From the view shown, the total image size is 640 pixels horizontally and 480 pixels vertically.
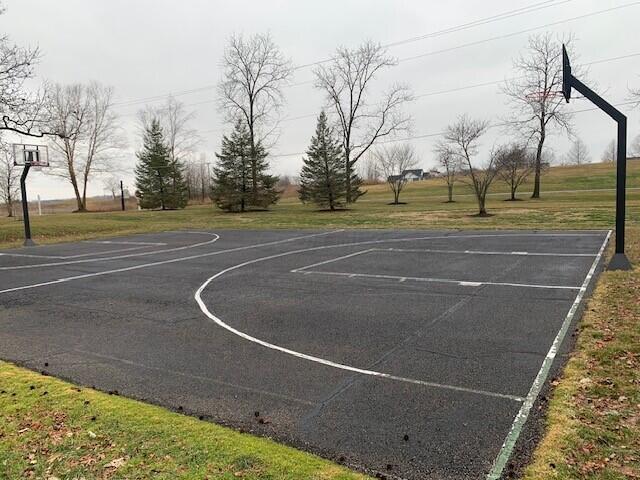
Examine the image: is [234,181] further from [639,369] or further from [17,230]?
[639,369]

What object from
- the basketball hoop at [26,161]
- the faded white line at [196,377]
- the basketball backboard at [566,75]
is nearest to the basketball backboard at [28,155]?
the basketball hoop at [26,161]

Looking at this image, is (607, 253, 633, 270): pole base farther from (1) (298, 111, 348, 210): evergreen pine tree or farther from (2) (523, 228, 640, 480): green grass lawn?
(1) (298, 111, 348, 210): evergreen pine tree

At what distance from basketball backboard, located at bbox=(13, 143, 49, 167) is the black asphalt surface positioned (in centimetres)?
1048

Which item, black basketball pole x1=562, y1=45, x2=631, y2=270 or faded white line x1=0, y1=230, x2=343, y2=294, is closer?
black basketball pole x1=562, y1=45, x2=631, y2=270

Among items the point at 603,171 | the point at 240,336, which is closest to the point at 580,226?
the point at 240,336

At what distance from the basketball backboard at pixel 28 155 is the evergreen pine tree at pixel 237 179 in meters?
18.4

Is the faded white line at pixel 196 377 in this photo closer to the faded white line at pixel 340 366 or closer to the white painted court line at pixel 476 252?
the faded white line at pixel 340 366

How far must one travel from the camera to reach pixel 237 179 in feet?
132

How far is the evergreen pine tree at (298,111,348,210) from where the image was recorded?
38438mm

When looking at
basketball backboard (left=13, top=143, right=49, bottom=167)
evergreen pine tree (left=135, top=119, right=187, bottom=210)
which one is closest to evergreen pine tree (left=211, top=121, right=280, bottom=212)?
evergreen pine tree (left=135, top=119, right=187, bottom=210)

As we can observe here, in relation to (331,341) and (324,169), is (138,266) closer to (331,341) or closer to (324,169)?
(331,341)

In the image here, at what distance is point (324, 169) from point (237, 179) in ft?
24.9

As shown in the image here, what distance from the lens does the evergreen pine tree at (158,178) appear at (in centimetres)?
4772

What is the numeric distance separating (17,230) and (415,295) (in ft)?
76.2
